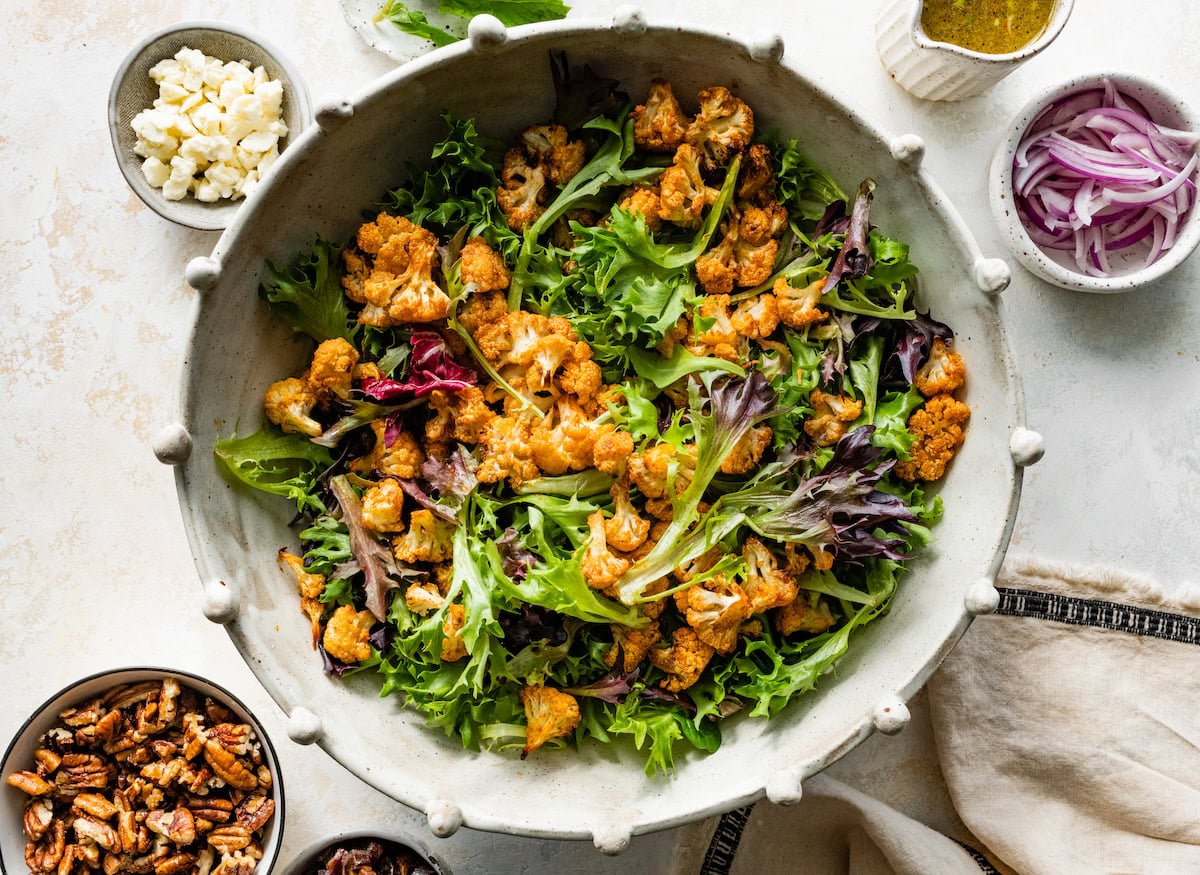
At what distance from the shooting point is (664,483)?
74.4 inches

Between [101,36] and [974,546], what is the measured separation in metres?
2.26

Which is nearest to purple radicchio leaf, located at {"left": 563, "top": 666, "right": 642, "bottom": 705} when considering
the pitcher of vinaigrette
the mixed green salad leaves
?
the mixed green salad leaves

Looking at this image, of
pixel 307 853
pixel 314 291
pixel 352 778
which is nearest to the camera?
pixel 314 291

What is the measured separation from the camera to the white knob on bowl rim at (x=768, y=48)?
1.82 metres

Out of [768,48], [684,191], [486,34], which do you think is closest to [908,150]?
[768,48]

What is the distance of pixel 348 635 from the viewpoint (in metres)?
1.98

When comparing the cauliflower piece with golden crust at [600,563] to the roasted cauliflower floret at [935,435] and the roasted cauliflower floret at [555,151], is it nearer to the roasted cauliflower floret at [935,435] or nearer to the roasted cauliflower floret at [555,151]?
the roasted cauliflower floret at [935,435]

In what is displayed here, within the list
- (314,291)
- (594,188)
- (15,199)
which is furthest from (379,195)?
(15,199)

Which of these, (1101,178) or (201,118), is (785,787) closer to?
(1101,178)

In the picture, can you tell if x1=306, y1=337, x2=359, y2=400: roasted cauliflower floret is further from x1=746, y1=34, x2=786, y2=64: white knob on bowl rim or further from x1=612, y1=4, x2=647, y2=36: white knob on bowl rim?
x1=746, y1=34, x2=786, y2=64: white knob on bowl rim

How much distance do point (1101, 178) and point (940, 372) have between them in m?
0.70

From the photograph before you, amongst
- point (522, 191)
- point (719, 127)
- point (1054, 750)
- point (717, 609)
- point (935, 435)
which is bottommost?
point (1054, 750)

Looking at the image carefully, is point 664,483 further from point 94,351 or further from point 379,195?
point 94,351

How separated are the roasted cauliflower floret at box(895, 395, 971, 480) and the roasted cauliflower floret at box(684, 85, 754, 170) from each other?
617 mm
